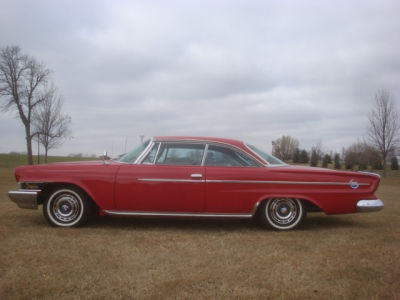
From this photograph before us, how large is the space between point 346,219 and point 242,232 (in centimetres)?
234

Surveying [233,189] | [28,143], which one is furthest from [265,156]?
[28,143]

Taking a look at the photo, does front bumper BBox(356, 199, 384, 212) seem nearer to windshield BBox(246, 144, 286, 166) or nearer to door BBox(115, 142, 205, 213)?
windshield BBox(246, 144, 286, 166)

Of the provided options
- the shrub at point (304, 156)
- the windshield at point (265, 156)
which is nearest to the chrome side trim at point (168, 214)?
the windshield at point (265, 156)

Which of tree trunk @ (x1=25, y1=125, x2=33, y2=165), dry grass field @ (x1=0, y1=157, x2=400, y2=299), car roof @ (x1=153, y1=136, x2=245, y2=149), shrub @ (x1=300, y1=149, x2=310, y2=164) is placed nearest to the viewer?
dry grass field @ (x1=0, y1=157, x2=400, y2=299)

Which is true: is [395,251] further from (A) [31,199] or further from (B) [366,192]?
(A) [31,199]

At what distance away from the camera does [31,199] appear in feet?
15.9

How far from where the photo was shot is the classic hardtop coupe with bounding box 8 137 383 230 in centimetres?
478

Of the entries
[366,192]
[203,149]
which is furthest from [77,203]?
[366,192]

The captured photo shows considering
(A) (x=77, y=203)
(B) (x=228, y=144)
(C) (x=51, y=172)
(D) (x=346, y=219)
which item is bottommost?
(D) (x=346, y=219)

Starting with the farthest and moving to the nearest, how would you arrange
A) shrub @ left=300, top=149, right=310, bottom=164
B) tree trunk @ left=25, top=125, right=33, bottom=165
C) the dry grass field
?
shrub @ left=300, top=149, right=310, bottom=164, tree trunk @ left=25, top=125, right=33, bottom=165, the dry grass field

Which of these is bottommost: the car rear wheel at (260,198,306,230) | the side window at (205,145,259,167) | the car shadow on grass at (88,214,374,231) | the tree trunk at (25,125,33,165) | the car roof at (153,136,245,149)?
the car shadow on grass at (88,214,374,231)

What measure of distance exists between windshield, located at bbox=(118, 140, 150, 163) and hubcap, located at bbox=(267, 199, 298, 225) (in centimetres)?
209

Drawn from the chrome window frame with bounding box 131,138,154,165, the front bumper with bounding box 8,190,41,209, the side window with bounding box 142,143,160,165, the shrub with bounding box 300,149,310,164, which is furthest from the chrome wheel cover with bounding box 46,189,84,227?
the shrub with bounding box 300,149,310,164

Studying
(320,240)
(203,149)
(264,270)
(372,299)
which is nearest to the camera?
(372,299)
